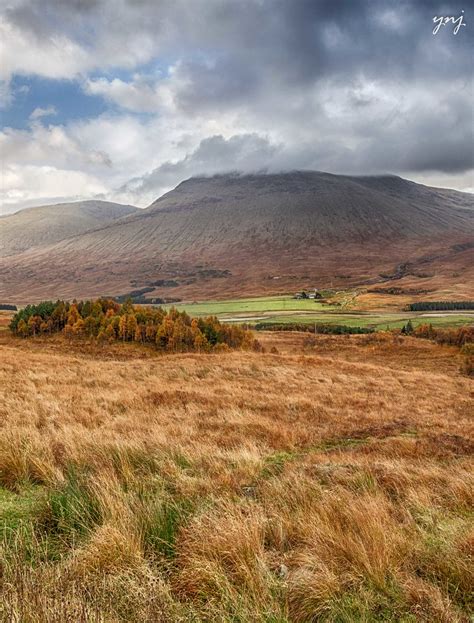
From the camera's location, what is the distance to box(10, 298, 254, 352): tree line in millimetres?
59125

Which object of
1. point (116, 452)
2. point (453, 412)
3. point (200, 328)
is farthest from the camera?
point (200, 328)

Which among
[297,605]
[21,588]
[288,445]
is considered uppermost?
[21,588]

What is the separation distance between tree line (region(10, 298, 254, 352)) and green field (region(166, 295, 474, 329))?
5737 cm

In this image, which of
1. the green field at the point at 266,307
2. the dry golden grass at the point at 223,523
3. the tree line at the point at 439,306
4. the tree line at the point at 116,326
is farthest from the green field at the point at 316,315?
the dry golden grass at the point at 223,523

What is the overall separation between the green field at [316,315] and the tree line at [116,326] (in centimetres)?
5737

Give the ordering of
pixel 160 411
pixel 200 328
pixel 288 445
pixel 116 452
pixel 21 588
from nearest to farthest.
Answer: pixel 21 588
pixel 116 452
pixel 288 445
pixel 160 411
pixel 200 328

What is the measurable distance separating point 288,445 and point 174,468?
13.7ft

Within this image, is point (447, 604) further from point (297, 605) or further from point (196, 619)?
point (196, 619)

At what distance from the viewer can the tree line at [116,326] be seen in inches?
2328

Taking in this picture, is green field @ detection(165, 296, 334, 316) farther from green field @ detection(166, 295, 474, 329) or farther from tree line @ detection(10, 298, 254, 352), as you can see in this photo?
tree line @ detection(10, 298, 254, 352)

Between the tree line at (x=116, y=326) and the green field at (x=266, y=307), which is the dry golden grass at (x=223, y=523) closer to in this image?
the tree line at (x=116, y=326)

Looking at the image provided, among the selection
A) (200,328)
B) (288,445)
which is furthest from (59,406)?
(200,328)

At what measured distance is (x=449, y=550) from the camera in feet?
13.5

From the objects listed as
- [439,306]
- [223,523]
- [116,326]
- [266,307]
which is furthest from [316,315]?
[223,523]
